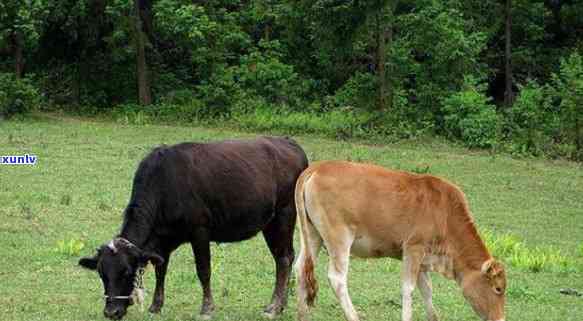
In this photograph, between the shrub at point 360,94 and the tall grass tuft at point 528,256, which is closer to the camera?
the tall grass tuft at point 528,256

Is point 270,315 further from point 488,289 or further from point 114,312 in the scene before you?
point 488,289

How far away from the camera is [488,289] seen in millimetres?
9219

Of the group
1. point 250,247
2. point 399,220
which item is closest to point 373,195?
point 399,220

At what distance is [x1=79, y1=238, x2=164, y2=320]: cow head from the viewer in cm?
919

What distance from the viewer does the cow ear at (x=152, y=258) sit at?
9344 millimetres

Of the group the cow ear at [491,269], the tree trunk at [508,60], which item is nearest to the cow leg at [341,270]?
the cow ear at [491,269]

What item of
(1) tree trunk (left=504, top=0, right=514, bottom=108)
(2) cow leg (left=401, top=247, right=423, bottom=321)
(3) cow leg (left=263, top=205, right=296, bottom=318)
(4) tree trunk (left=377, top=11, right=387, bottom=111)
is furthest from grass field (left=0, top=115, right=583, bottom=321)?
(1) tree trunk (left=504, top=0, right=514, bottom=108)

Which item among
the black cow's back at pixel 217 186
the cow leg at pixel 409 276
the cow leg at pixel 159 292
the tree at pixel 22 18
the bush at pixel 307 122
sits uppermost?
the tree at pixel 22 18

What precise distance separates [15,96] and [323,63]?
8.82 metres

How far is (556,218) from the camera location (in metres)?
17.7

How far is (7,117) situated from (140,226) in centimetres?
1743

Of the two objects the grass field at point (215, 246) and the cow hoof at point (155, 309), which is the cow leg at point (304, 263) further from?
the cow hoof at point (155, 309)

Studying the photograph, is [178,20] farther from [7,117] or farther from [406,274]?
[406,274]
